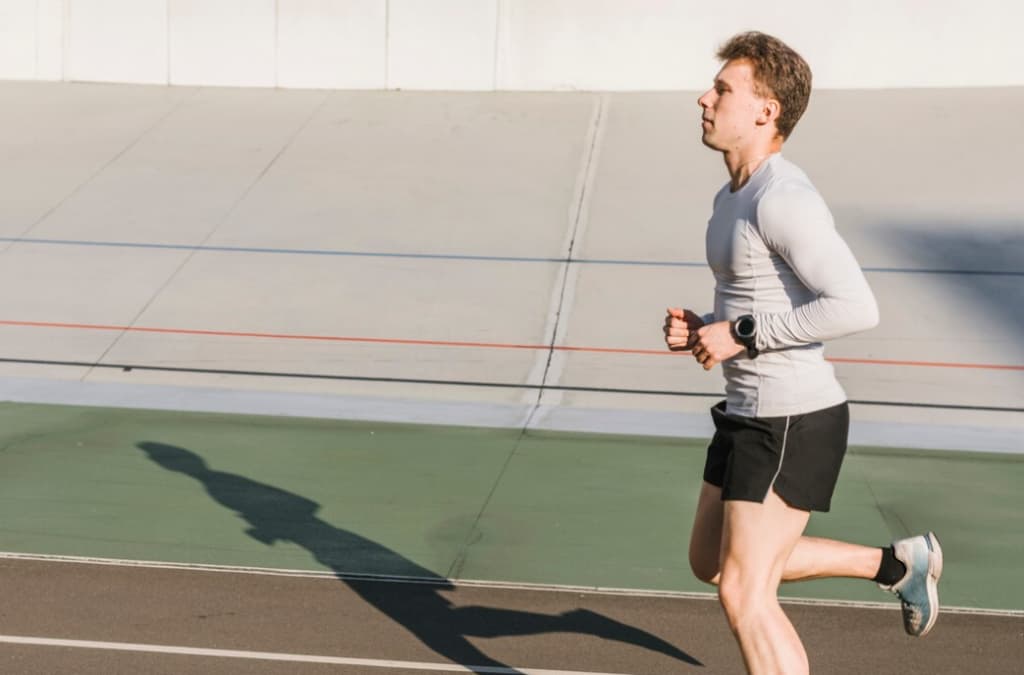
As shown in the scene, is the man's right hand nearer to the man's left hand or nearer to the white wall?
the man's left hand

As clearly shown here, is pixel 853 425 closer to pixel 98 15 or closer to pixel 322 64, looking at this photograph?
pixel 322 64

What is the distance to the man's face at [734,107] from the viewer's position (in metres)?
4.07

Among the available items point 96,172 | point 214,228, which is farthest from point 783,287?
point 96,172

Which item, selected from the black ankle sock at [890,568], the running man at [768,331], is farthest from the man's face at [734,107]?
the black ankle sock at [890,568]

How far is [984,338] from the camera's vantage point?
10.5 meters

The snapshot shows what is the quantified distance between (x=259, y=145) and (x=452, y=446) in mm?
7470

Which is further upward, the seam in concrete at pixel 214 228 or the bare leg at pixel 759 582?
the bare leg at pixel 759 582

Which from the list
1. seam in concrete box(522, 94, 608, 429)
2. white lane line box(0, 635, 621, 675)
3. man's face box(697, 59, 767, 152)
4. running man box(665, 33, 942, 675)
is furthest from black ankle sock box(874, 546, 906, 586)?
seam in concrete box(522, 94, 608, 429)

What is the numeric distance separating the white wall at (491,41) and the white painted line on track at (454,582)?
446 inches

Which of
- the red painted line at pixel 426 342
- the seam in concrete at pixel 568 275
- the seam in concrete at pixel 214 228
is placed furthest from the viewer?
the seam in concrete at pixel 214 228

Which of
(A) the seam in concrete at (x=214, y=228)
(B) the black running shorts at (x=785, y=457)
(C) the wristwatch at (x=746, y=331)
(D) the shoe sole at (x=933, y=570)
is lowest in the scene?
(A) the seam in concrete at (x=214, y=228)

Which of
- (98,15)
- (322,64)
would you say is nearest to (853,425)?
(322,64)

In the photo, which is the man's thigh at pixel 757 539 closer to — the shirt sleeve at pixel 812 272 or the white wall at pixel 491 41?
the shirt sleeve at pixel 812 272

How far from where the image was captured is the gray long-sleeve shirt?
3.90 m
